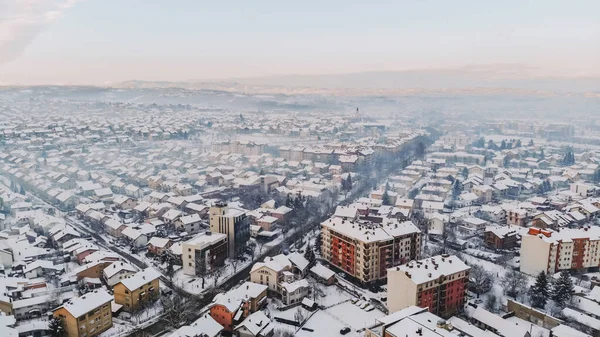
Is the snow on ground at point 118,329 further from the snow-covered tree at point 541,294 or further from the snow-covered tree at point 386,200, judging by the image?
the snow-covered tree at point 386,200

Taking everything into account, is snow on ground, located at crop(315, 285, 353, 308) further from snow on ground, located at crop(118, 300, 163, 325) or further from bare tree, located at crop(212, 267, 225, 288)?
snow on ground, located at crop(118, 300, 163, 325)

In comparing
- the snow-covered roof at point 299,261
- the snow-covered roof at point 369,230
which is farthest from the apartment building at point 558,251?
the snow-covered roof at point 299,261

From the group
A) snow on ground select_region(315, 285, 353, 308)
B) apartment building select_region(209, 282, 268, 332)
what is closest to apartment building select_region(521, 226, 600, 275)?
snow on ground select_region(315, 285, 353, 308)

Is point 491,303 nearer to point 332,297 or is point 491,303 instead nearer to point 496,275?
point 496,275

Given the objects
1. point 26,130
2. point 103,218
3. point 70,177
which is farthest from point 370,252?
point 26,130

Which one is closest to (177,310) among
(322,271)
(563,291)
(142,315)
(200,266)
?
(142,315)

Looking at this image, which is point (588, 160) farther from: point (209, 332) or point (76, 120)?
point (76, 120)
